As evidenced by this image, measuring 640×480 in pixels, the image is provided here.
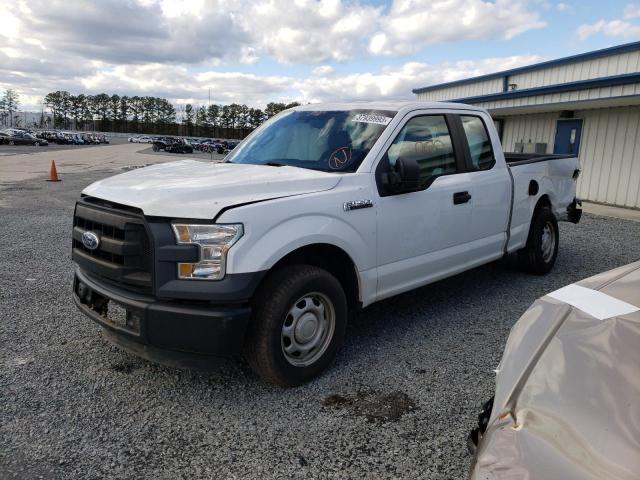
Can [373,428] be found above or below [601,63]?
below

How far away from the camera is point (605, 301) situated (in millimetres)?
1975

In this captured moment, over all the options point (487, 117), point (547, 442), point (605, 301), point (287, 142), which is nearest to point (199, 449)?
point (547, 442)

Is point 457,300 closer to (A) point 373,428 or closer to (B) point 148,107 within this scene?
(A) point 373,428

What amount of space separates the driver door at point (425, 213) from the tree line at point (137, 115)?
404ft

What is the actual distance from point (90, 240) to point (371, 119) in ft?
7.33

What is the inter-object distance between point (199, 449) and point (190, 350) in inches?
20.9

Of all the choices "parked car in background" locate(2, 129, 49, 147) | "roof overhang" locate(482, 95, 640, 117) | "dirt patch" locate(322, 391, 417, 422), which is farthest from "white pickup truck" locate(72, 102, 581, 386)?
"parked car in background" locate(2, 129, 49, 147)

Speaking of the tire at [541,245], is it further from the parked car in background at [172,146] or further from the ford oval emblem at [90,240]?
the parked car in background at [172,146]

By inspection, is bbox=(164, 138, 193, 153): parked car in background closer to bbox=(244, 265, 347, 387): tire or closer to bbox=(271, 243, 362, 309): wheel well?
bbox=(271, 243, 362, 309): wheel well

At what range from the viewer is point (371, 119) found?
4.01 metres

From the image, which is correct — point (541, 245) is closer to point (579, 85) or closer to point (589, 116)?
point (579, 85)

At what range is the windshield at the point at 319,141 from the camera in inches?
150

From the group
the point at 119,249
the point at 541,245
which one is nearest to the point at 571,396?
the point at 119,249

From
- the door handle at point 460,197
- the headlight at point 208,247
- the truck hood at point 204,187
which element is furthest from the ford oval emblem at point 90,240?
the door handle at point 460,197
